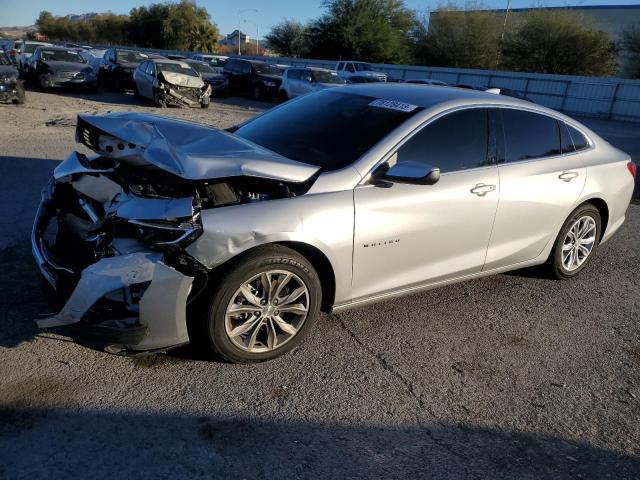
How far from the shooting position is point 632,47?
124 ft

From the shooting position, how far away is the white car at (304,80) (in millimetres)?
20252

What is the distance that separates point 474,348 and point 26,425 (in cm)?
277

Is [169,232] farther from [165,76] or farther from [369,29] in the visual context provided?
[369,29]

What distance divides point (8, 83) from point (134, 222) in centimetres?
1321

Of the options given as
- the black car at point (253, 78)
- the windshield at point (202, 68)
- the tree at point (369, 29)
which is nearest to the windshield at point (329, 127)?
the black car at point (253, 78)

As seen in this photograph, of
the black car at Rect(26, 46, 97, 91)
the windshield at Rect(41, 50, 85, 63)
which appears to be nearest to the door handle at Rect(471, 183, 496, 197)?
the black car at Rect(26, 46, 97, 91)

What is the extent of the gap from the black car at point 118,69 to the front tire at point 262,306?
19894mm

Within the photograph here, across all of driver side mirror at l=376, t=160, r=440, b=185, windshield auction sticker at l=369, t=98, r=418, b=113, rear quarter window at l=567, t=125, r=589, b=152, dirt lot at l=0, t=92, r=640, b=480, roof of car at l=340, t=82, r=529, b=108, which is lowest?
dirt lot at l=0, t=92, r=640, b=480

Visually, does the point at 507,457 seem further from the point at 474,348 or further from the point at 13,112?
the point at 13,112

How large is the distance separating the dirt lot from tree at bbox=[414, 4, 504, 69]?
145 ft

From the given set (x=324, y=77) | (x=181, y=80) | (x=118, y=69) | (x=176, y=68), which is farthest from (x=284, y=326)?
(x=118, y=69)

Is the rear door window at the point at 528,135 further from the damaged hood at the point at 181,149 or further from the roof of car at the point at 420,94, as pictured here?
the damaged hood at the point at 181,149

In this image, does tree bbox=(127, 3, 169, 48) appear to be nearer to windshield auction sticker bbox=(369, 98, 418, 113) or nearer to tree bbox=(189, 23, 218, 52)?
tree bbox=(189, 23, 218, 52)

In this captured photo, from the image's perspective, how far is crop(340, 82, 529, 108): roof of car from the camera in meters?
3.99
